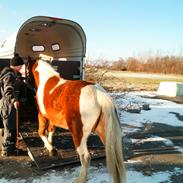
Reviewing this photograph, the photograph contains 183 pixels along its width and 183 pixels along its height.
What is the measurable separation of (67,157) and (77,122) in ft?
4.23

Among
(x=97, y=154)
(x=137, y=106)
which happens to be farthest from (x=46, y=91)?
(x=137, y=106)

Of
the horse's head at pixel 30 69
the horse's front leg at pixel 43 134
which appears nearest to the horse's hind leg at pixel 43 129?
the horse's front leg at pixel 43 134

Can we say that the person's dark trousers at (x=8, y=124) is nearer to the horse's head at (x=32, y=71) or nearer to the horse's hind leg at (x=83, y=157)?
the horse's head at (x=32, y=71)

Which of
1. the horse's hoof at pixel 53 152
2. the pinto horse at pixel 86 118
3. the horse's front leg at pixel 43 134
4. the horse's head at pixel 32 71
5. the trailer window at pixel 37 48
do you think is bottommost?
the horse's hoof at pixel 53 152

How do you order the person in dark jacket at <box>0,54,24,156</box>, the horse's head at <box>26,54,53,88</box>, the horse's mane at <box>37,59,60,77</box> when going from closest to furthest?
the person in dark jacket at <box>0,54,24,156</box> < the horse's mane at <box>37,59,60,77</box> < the horse's head at <box>26,54,53,88</box>

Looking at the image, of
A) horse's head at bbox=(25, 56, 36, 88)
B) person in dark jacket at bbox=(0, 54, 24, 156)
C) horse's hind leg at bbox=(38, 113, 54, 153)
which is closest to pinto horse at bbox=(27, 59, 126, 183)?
horse's hind leg at bbox=(38, 113, 54, 153)

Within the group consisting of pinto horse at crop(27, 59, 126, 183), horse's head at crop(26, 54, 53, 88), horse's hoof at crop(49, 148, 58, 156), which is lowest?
horse's hoof at crop(49, 148, 58, 156)

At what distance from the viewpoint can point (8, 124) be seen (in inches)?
217

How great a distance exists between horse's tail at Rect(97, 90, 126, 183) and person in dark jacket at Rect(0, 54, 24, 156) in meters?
1.88

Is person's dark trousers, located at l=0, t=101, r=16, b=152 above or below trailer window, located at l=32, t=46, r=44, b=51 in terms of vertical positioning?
below

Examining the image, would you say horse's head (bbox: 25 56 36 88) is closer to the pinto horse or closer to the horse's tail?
the pinto horse

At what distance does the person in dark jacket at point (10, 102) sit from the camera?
209 inches

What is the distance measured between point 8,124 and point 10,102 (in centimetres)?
45

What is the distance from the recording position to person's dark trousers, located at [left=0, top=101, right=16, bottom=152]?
5.46 m
